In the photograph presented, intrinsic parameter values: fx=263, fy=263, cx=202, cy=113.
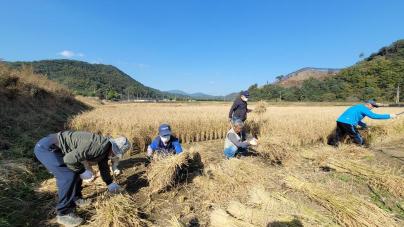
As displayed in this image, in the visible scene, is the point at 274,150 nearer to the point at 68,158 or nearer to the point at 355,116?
the point at 355,116

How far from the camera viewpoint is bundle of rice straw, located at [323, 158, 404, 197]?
13.0ft

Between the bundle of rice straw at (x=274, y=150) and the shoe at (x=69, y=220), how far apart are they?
3443 mm

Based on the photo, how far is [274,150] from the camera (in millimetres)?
5199

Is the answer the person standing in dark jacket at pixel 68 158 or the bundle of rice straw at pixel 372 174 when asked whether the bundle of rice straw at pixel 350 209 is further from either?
the person standing in dark jacket at pixel 68 158

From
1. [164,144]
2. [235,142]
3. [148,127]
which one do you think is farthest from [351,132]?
[148,127]

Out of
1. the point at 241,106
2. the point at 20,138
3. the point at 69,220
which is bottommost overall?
the point at 69,220

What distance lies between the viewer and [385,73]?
5469 centimetres

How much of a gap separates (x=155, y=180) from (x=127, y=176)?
126cm

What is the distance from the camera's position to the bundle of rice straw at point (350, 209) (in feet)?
9.50

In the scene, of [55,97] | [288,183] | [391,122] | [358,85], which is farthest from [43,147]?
[358,85]

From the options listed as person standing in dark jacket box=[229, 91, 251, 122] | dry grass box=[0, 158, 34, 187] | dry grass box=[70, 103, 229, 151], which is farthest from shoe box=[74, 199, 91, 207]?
person standing in dark jacket box=[229, 91, 251, 122]

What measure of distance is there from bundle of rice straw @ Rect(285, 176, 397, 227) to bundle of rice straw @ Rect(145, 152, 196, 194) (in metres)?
A: 1.94

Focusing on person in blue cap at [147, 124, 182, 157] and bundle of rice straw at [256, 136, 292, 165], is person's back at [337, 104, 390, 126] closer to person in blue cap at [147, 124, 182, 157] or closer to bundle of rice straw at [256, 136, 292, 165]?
bundle of rice straw at [256, 136, 292, 165]

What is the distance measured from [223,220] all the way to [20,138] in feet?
19.4
